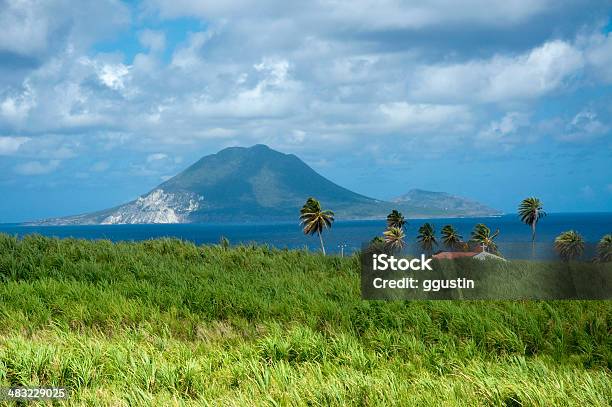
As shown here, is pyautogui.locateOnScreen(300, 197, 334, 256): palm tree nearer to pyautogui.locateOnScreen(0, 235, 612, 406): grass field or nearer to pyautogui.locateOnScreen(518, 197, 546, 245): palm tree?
pyautogui.locateOnScreen(518, 197, 546, 245): palm tree

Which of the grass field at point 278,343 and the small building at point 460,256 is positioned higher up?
the small building at point 460,256

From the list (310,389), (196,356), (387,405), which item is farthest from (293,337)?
(387,405)

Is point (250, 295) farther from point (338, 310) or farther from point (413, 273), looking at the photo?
point (413, 273)

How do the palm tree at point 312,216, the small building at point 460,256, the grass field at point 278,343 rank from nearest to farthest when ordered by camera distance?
the grass field at point 278,343 < the small building at point 460,256 < the palm tree at point 312,216

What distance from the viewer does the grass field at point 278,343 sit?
866 cm

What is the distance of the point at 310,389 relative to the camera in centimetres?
874

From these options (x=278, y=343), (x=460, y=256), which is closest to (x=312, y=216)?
(x=460, y=256)

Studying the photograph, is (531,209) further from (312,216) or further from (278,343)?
(278,343)

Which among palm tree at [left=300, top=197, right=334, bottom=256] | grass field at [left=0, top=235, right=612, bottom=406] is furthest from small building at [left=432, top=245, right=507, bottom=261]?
palm tree at [left=300, top=197, right=334, bottom=256]

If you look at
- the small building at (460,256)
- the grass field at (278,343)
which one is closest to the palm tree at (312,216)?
the small building at (460,256)

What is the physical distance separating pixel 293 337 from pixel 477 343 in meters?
3.47

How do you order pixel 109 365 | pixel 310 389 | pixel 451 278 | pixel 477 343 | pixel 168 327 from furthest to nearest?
pixel 451 278
pixel 168 327
pixel 477 343
pixel 109 365
pixel 310 389

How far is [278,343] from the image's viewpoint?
37.1ft

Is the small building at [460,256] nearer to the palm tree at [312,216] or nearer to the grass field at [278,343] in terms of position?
the grass field at [278,343]
